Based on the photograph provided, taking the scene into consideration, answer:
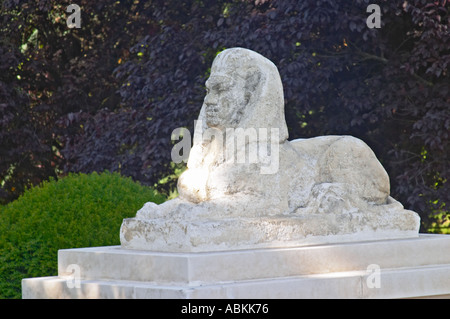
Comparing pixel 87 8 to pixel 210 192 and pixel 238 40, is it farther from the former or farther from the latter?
pixel 210 192

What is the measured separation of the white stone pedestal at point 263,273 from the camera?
20.1 feet

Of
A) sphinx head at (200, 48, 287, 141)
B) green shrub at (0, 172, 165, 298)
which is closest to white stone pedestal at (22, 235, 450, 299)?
sphinx head at (200, 48, 287, 141)

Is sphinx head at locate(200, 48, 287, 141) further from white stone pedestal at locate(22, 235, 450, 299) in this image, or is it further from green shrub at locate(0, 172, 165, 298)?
green shrub at locate(0, 172, 165, 298)

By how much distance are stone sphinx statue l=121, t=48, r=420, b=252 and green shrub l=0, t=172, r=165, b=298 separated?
1.70 m

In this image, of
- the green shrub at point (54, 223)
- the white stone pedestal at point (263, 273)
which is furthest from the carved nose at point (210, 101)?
the green shrub at point (54, 223)

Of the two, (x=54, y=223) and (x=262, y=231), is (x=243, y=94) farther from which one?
(x=54, y=223)

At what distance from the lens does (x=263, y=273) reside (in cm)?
644

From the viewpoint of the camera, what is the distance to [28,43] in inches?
586

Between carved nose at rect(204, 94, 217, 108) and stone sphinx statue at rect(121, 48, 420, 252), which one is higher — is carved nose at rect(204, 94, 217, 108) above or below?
above

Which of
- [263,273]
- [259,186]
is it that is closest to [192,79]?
[259,186]

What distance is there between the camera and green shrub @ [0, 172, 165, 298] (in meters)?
8.33

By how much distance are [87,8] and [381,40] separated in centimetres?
524

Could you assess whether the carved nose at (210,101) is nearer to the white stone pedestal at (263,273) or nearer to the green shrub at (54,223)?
the white stone pedestal at (263,273)
